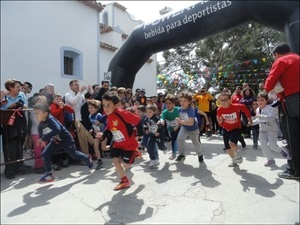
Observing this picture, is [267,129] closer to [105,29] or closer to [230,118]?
[230,118]

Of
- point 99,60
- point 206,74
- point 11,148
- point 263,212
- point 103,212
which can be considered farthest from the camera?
point 206,74

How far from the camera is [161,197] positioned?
326 centimetres

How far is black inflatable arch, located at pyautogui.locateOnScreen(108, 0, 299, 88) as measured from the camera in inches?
198

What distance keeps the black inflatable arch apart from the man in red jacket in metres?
1.88

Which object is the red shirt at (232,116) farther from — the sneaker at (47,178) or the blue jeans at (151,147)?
the sneaker at (47,178)

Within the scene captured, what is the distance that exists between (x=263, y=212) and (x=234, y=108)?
2.17m

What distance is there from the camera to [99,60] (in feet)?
36.8

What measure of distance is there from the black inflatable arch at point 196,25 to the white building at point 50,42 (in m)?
2.12

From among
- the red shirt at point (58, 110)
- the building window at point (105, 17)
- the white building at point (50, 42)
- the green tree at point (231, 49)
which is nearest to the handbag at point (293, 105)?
the red shirt at point (58, 110)

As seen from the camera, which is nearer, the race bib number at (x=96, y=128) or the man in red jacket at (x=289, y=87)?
the man in red jacket at (x=289, y=87)

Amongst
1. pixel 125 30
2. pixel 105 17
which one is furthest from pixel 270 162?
pixel 105 17

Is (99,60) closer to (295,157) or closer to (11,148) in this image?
(11,148)

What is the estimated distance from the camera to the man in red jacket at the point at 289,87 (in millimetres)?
3195

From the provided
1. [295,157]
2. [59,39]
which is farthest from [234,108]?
[59,39]
